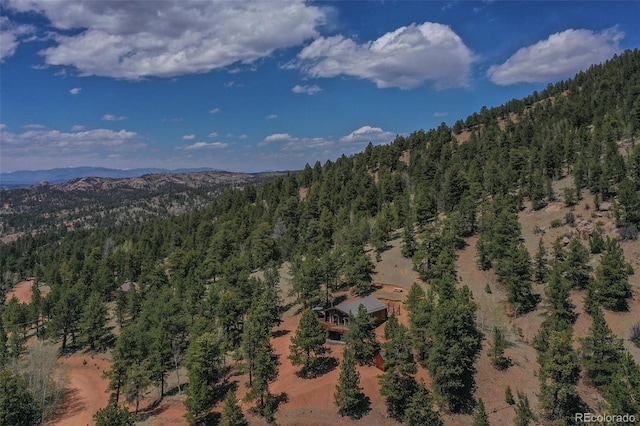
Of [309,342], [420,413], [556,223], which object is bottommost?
[420,413]

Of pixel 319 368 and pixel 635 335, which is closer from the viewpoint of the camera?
pixel 319 368

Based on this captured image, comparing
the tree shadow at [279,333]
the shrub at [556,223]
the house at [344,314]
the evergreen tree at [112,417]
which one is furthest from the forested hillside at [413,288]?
the shrub at [556,223]

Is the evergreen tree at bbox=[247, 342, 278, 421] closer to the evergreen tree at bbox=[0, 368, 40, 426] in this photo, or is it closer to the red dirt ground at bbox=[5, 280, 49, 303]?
the evergreen tree at bbox=[0, 368, 40, 426]

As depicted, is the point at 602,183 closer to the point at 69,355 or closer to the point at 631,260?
the point at 631,260

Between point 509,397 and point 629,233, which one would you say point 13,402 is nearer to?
point 509,397

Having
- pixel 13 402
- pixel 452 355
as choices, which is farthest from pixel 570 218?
pixel 13 402

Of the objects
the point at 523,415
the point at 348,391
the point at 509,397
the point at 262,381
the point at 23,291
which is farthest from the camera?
the point at 23,291

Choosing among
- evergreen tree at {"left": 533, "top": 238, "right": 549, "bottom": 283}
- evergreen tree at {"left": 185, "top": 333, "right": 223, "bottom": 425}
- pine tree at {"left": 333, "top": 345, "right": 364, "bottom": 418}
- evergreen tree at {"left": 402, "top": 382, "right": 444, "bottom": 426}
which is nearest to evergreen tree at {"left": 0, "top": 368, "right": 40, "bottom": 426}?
evergreen tree at {"left": 185, "top": 333, "right": 223, "bottom": 425}
